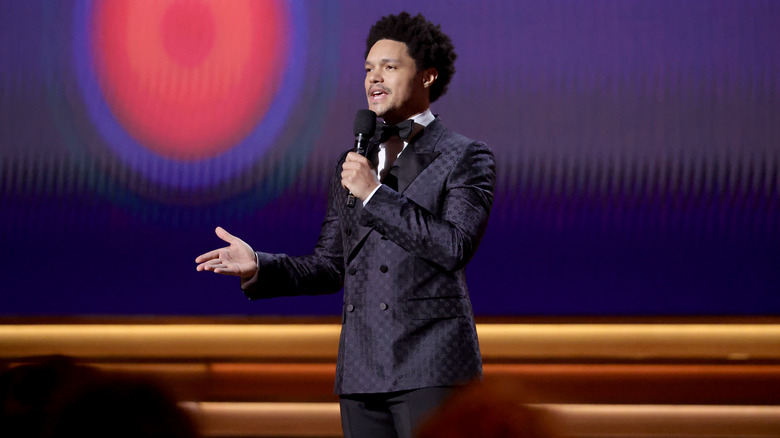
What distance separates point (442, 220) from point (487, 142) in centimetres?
161

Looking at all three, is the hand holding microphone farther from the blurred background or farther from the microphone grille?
the blurred background

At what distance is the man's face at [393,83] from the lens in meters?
1.40

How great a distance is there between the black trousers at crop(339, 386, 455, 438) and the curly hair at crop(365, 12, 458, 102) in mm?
576

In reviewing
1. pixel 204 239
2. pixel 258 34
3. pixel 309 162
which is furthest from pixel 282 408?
pixel 258 34

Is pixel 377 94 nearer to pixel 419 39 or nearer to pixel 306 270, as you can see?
pixel 419 39

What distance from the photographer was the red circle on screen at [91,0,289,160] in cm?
285

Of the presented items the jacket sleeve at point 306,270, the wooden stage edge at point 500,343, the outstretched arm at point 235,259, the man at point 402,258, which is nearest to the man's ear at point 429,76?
the man at point 402,258

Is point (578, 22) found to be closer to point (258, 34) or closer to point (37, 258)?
point (258, 34)

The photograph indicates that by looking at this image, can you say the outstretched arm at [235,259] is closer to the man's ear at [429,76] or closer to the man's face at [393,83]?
the man's face at [393,83]

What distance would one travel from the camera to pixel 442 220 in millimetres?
1253

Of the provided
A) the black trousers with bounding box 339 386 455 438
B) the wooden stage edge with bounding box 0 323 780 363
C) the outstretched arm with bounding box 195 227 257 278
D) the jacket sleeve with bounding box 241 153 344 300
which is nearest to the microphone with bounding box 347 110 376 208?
the jacket sleeve with bounding box 241 153 344 300

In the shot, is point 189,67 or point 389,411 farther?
point 189,67

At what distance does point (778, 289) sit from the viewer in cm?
275

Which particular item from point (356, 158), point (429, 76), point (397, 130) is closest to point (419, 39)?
point (429, 76)
